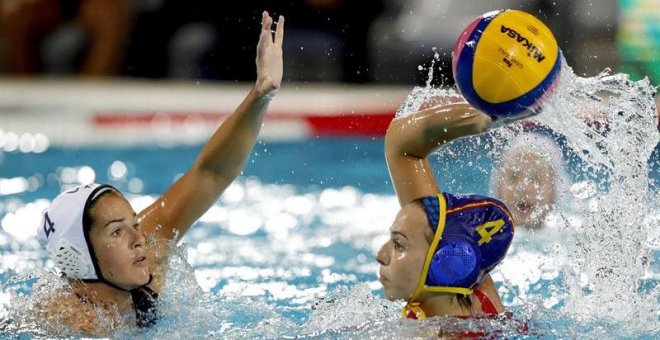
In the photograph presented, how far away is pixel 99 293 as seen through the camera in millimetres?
3314

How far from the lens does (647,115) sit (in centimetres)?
361

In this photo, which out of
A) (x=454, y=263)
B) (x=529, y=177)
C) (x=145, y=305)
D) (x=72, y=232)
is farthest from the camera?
(x=529, y=177)

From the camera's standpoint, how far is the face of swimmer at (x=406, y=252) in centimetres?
280

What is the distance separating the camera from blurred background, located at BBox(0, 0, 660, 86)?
897 centimetres

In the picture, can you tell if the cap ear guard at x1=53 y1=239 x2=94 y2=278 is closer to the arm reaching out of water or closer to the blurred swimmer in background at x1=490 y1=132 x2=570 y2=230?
the arm reaching out of water

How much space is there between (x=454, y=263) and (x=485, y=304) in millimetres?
260

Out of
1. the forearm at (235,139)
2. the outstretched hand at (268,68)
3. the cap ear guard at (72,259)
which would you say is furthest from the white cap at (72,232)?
the outstretched hand at (268,68)

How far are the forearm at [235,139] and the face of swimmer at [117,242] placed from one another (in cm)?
34

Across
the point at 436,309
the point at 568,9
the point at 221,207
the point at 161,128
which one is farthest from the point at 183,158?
the point at 436,309

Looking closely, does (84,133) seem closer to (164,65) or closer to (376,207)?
(164,65)

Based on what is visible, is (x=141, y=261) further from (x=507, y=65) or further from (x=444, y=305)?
(x=507, y=65)

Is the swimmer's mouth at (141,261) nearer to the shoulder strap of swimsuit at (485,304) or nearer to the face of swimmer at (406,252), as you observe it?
the face of swimmer at (406,252)

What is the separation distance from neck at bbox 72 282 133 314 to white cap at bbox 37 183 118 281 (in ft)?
0.18

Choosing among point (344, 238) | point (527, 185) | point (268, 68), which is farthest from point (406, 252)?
point (344, 238)
